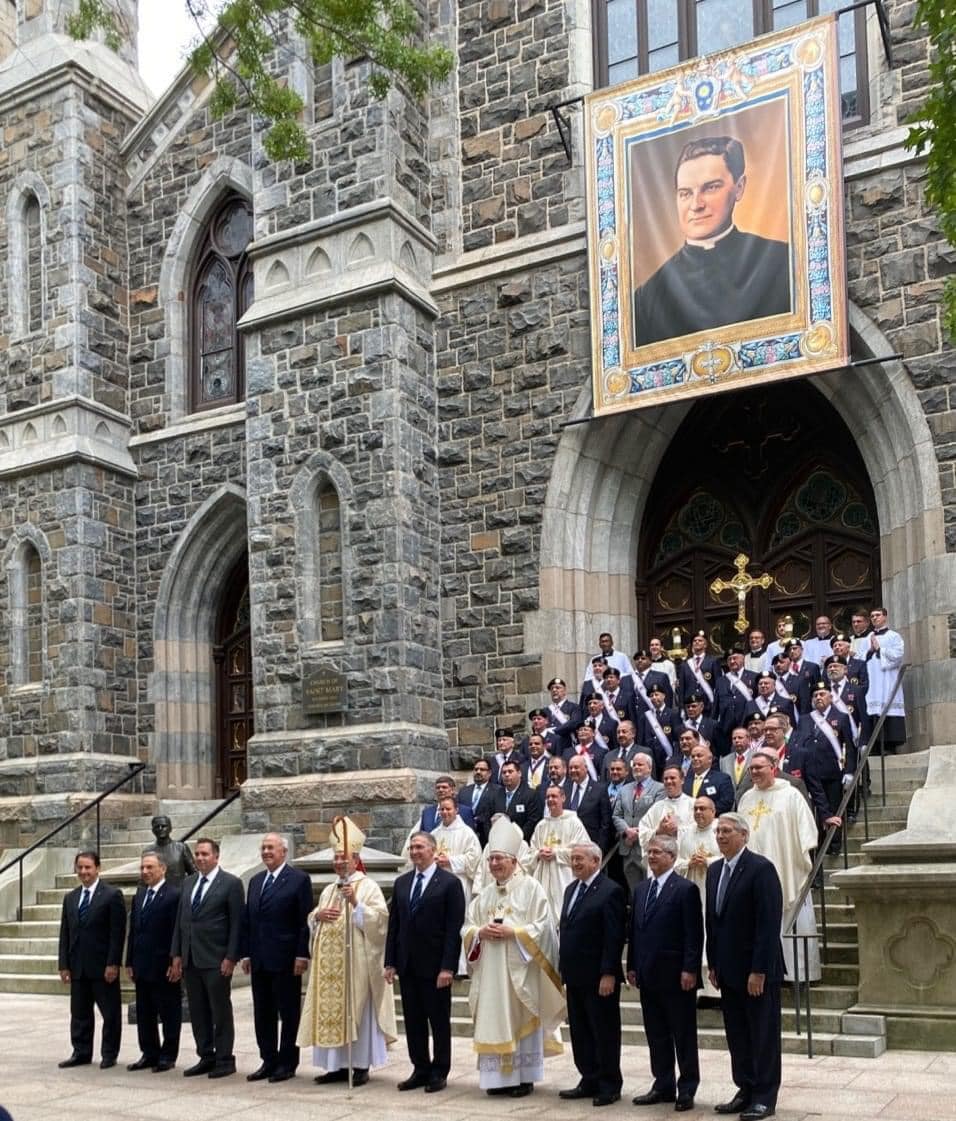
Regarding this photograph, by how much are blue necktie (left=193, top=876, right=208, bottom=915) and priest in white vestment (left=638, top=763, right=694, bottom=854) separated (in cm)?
311

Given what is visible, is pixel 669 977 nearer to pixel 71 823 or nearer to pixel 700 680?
pixel 700 680

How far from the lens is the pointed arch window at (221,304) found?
18328 millimetres

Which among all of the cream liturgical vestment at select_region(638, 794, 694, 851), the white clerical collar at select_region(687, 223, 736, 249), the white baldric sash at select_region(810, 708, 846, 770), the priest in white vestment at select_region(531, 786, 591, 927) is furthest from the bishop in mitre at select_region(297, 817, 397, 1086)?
the white clerical collar at select_region(687, 223, 736, 249)

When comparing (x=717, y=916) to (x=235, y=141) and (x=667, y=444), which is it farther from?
(x=235, y=141)

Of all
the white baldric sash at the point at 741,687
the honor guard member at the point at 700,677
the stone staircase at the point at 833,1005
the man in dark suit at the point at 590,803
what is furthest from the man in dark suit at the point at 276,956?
the honor guard member at the point at 700,677

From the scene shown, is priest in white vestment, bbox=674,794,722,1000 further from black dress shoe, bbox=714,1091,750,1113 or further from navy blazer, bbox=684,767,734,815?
black dress shoe, bbox=714,1091,750,1113

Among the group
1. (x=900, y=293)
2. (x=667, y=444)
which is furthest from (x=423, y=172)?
(x=900, y=293)

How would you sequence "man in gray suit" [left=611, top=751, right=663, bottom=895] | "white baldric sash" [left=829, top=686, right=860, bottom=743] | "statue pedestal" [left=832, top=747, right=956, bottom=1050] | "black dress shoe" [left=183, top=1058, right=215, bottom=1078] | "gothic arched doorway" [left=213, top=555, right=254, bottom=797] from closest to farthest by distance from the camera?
1. "statue pedestal" [left=832, top=747, right=956, bottom=1050]
2. "black dress shoe" [left=183, top=1058, right=215, bottom=1078]
3. "man in gray suit" [left=611, top=751, right=663, bottom=895]
4. "white baldric sash" [left=829, top=686, right=860, bottom=743]
5. "gothic arched doorway" [left=213, top=555, right=254, bottom=797]

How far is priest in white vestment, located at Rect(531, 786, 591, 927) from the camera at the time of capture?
10961 mm

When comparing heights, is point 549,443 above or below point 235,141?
below

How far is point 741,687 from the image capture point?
42.6 ft

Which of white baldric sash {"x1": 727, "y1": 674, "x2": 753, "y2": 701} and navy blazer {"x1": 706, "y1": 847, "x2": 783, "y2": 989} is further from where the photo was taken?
white baldric sash {"x1": 727, "y1": 674, "x2": 753, "y2": 701}

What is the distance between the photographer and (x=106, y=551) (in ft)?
59.3

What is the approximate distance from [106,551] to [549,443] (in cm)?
595
